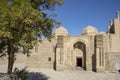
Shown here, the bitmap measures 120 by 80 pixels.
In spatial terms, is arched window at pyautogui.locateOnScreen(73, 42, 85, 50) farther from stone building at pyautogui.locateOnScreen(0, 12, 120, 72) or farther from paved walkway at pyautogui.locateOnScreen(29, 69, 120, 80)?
paved walkway at pyautogui.locateOnScreen(29, 69, 120, 80)

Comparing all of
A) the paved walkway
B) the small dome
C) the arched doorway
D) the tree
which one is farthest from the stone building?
the tree

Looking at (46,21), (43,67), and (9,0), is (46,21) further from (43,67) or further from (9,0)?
(43,67)

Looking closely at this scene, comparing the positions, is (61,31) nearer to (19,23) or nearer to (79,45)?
(79,45)

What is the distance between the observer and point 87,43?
27859 mm

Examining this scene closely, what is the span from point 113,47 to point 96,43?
8.06 meters

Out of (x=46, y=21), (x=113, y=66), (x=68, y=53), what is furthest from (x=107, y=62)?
(x=46, y=21)

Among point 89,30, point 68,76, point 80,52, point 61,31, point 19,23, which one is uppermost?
point 89,30

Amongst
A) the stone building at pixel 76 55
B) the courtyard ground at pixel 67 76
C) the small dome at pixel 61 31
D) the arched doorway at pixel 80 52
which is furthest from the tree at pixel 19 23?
the small dome at pixel 61 31

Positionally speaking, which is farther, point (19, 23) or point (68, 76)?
point (68, 76)

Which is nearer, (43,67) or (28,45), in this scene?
(28,45)

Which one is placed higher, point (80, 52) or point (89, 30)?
point (89, 30)

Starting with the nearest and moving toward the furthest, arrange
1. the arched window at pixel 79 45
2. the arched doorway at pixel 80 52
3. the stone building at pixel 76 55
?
the stone building at pixel 76 55, the arched doorway at pixel 80 52, the arched window at pixel 79 45

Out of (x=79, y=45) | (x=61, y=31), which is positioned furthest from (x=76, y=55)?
(x=61, y=31)

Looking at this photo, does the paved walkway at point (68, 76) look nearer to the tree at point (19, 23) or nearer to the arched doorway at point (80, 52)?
the arched doorway at point (80, 52)
